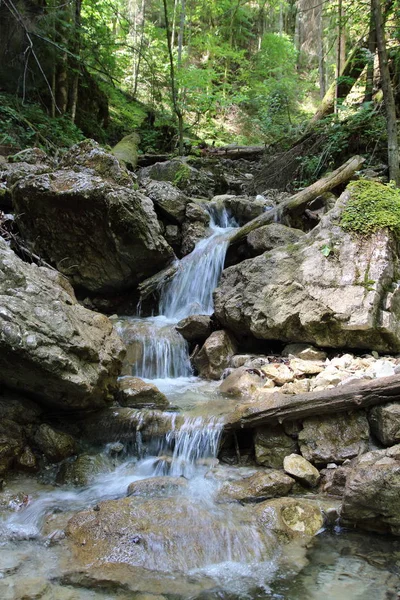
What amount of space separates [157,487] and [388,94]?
24.5 feet

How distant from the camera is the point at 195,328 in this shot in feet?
22.2

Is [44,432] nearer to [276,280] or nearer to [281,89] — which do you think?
[276,280]

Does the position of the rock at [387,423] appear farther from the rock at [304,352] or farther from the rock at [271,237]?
the rock at [271,237]

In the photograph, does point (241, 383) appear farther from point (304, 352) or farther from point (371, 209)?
point (371, 209)

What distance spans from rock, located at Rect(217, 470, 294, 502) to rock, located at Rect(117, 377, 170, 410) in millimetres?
1501

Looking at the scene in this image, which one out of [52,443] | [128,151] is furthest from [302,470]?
[128,151]

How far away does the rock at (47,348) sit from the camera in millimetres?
3803

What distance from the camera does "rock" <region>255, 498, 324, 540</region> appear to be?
313cm

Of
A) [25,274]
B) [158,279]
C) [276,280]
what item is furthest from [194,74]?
[25,274]

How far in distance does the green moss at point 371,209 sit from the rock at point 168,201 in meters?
3.91

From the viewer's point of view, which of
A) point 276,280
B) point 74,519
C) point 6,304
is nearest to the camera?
point 74,519

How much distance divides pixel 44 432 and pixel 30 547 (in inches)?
51.2

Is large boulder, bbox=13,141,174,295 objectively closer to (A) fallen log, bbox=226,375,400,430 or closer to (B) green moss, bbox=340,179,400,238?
(B) green moss, bbox=340,179,400,238

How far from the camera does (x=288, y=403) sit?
157 inches
